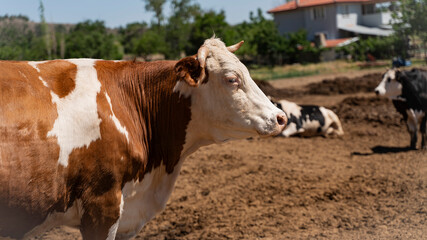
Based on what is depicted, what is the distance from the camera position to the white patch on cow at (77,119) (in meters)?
2.98

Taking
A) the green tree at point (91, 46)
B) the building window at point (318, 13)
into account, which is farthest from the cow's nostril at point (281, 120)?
the building window at point (318, 13)

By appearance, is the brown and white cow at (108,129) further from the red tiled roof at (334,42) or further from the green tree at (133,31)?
the green tree at (133,31)

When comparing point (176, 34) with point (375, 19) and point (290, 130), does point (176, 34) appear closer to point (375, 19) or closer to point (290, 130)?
point (375, 19)

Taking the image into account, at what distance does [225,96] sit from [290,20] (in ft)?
190

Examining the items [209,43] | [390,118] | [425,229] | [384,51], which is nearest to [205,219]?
[425,229]

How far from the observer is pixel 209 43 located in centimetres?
380

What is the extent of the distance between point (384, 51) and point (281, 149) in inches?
1411

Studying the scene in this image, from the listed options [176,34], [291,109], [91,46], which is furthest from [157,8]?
[291,109]

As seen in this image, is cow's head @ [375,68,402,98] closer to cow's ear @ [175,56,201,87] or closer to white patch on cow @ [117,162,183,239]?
white patch on cow @ [117,162,183,239]

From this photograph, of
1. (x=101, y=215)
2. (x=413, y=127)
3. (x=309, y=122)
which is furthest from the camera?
(x=309, y=122)

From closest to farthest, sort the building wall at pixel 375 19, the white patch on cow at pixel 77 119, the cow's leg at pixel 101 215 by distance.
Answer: the white patch on cow at pixel 77 119
the cow's leg at pixel 101 215
the building wall at pixel 375 19

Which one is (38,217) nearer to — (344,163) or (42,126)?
(42,126)

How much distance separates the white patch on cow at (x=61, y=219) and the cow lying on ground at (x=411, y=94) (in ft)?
26.8

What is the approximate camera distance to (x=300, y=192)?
7023 mm
